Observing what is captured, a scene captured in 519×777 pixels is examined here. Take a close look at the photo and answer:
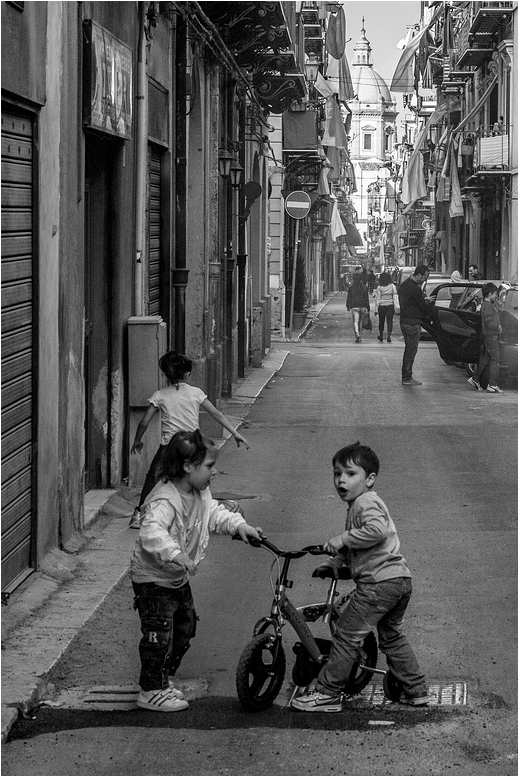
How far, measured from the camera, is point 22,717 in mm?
5434

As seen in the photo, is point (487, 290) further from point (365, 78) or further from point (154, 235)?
point (365, 78)

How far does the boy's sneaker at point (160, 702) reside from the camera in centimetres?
548

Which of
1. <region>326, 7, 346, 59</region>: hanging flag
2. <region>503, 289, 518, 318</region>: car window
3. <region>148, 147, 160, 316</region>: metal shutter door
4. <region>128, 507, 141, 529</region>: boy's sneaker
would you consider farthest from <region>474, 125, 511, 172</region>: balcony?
<region>128, 507, 141, 529</region>: boy's sneaker

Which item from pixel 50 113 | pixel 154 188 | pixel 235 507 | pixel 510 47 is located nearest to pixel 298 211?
pixel 510 47

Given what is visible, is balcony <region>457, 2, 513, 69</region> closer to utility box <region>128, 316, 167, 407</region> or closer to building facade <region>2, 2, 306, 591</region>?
building facade <region>2, 2, 306, 591</region>

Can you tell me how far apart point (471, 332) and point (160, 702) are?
15.8 m

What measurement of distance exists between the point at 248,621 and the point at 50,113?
325cm

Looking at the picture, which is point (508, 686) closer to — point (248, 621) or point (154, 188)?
point (248, 621)

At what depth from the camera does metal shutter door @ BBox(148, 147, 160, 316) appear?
481 inches

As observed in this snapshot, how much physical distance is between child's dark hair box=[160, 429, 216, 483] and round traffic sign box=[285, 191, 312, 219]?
24509 millimetres

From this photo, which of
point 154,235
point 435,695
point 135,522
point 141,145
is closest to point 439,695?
point 435,695

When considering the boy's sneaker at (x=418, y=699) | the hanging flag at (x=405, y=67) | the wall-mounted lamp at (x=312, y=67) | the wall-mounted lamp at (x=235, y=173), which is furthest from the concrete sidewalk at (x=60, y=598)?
the hanging flag at (x=405, y=67)

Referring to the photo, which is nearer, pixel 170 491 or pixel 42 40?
pixel 170 491

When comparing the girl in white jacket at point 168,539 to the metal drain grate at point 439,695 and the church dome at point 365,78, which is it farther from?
the church dome at point 365,78
